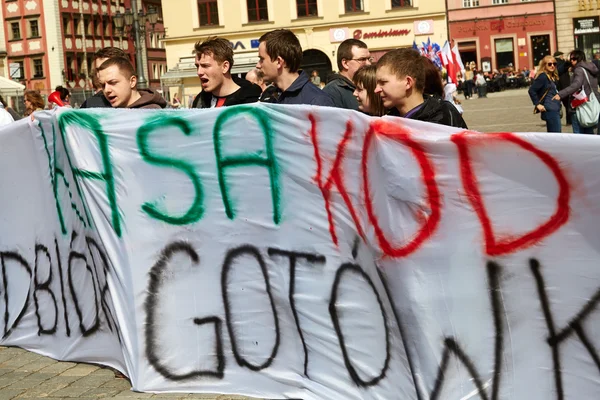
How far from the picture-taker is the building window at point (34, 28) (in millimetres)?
73275

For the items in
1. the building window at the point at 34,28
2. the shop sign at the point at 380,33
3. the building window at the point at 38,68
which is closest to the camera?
the shop sign at the point at 380,33

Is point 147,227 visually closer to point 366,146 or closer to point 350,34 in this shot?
point 366,146


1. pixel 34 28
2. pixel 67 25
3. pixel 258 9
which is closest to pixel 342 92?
pixel 258 9

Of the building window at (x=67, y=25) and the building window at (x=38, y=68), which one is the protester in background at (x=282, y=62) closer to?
the building window at (x=38, y=68)

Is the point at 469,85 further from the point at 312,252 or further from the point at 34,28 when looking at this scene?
the point at 312,252

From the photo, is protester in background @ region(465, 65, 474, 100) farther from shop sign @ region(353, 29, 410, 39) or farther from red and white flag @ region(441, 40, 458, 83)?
red and white flag @ region(441, 40, 458, 83)

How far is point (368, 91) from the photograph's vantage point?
6.03m

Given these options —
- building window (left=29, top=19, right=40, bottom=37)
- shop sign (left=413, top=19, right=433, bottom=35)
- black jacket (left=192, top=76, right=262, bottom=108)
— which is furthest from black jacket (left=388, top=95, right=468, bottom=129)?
building window (left=29, top=19, right=40, bottom=37)

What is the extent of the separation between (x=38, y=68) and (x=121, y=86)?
69.5 m

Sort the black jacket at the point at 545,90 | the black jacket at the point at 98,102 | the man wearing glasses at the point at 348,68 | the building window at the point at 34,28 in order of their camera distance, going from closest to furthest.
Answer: the man wearing glasses at the point at 348,68, the black jacket at the point at 98,102, the black jacket at the point at 545,90, the building window at the point at 34,28

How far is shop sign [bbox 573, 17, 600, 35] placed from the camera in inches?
2238

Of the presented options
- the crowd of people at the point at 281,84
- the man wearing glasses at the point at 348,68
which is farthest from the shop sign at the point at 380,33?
the crowd of people at the point at 281,84

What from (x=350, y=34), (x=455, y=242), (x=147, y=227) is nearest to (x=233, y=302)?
(x=147, y=227)

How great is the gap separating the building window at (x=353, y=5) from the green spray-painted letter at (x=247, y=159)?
50.8 m
